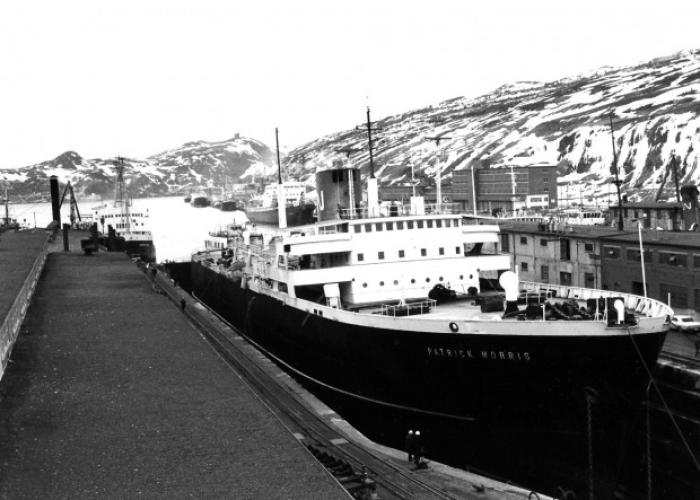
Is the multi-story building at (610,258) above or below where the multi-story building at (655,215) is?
below

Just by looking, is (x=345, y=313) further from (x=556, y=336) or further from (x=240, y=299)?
(x=240, y=299)

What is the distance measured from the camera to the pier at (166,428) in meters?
13.8

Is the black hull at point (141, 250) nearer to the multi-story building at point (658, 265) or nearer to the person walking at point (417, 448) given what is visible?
the multi-story building at point (658, 265)

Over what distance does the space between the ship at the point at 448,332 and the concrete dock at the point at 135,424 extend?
Result: 4260 mm

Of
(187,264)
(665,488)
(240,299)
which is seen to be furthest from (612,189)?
(665,488)

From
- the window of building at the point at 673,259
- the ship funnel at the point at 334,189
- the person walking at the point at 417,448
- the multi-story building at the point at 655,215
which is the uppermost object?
the ship funnel at the point at 334,189

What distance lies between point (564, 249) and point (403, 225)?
19626 millimetres

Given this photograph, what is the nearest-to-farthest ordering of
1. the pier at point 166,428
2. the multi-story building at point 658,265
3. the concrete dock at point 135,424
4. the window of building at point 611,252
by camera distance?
the concrete dock at point 135,424 → the pier at point 166,428 → the multi-story building at point 658,265 → the window of building at point 611,252

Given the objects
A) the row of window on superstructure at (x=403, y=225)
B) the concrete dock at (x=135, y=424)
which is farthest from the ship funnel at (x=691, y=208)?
the concrete dock at (x=135, y=424)

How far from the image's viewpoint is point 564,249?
43250 mm

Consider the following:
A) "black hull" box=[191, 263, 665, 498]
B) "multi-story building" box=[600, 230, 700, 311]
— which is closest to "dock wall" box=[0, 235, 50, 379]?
"black hull" box=[191, 263, 665, 498]

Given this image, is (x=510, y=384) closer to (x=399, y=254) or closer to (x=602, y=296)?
(x=602, y=296)

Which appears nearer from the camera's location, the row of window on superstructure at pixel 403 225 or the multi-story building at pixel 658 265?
the row of window on superstructure at pixel 403 225

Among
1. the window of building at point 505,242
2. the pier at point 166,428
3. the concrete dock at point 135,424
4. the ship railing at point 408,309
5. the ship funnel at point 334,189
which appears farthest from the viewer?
the window of building at point 505,242
